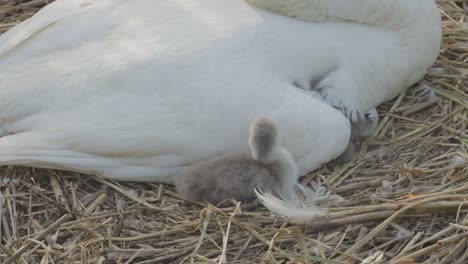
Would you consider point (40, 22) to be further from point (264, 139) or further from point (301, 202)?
point (301, 202)

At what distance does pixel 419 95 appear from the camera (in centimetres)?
459

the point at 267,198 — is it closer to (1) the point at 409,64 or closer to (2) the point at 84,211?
(2) the point at 84,211

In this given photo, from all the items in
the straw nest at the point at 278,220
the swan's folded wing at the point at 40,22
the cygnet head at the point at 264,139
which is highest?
the swan's folded wing at the point at 40,22

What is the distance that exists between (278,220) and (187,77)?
0.64 metres

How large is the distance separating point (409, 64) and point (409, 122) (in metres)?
0.24

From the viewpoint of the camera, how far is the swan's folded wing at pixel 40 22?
14.2ft

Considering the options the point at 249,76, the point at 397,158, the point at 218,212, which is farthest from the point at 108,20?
the point at 397,158

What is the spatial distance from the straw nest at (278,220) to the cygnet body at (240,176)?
0.24 ft

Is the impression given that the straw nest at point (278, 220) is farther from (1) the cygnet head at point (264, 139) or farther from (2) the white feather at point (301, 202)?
(1) the cygnet head at point (264, 139)

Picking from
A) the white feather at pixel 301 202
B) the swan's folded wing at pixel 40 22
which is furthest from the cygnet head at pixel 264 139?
the swan's folded wing at pixel 40 22

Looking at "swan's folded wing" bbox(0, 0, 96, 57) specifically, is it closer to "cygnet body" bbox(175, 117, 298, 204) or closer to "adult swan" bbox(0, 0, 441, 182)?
"adult swan" bbox(0, 0, 441, 182)

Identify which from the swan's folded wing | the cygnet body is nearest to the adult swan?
the swan's folded wing

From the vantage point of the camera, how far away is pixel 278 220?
150 inches

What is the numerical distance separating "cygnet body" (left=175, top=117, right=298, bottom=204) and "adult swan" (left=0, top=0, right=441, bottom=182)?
112mm
